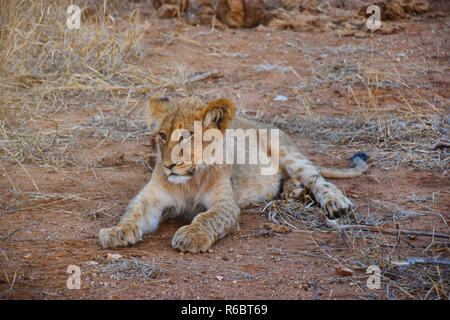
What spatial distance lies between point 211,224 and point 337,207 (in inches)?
45.3

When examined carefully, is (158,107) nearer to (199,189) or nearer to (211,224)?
(199,189)

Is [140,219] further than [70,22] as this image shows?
No

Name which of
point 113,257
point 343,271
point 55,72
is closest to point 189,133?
point 113,257

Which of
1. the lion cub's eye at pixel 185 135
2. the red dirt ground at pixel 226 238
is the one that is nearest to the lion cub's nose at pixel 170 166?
the lion cub's eye at pixel 185 135

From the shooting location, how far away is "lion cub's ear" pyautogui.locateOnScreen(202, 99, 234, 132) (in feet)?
10.9

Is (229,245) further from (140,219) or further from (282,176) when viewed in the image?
(282,176)

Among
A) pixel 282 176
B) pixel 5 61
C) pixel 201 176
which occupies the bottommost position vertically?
pixel 282 176

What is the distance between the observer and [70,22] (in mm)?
6867

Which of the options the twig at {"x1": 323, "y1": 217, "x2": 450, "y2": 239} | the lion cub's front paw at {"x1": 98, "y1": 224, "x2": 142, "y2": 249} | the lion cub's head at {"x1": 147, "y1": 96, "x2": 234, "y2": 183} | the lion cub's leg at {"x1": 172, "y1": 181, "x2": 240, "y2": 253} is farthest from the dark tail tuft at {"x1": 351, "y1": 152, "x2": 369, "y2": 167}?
the lion cub's front paw at {"x1": 98, "y1": 224, "x2": 142, "y2": 249}

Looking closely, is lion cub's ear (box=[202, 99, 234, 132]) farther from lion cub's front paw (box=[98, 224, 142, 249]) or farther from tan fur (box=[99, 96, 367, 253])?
lion cub's front paw (box=[98, 224, 142, 249])

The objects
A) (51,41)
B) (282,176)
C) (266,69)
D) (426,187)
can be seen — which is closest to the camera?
(426,187)

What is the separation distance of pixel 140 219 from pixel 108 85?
3.63 m

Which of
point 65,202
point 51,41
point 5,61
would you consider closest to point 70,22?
point 51,41

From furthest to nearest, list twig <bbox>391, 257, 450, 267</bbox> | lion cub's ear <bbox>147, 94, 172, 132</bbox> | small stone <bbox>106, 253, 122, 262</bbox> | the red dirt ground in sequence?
1. lion cub's ear <bbox>147, 94, 172, 132</bbox>
2. small stone <bbox>106, 253, 122, 262</bbox>
3. twig <bbox>391, 257, 450, 267</bbox>
4. the red dirt ground
